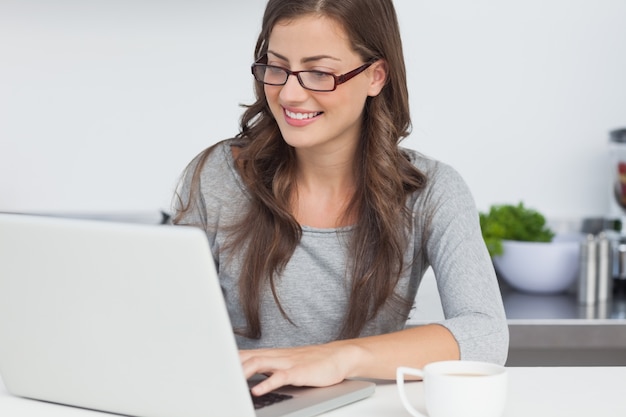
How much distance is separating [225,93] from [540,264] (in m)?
1.06

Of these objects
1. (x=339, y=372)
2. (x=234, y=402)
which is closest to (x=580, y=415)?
(x=339, y=372)

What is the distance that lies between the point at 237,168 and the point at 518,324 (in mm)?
832

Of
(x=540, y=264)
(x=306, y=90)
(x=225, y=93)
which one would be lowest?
(x=540, y=264)

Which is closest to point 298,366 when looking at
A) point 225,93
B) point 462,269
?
point 462,269

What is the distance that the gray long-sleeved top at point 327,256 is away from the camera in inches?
68.8

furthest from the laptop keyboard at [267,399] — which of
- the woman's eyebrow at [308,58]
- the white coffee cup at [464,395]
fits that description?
the woman's eyebrow at [308,58]

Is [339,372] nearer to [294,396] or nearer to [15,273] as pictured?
[294,396]

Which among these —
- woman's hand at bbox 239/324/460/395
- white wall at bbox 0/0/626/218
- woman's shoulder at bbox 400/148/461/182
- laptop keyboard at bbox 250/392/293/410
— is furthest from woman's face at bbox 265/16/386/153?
white wall at bbox 0/0/626/218

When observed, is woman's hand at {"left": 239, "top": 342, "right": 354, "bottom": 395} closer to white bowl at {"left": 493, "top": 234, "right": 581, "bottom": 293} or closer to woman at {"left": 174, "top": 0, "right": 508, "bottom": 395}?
woman at {"left": 174, "top": 0, "right": 508, "bottom": 395}

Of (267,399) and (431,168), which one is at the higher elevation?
(431,168)

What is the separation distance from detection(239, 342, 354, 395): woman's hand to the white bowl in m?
1.37

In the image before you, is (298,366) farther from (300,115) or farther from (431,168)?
(431,168)

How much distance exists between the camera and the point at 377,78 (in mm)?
1835

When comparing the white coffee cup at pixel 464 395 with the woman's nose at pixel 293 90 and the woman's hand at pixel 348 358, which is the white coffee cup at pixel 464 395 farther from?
the woman's nose at pixel 293 90
